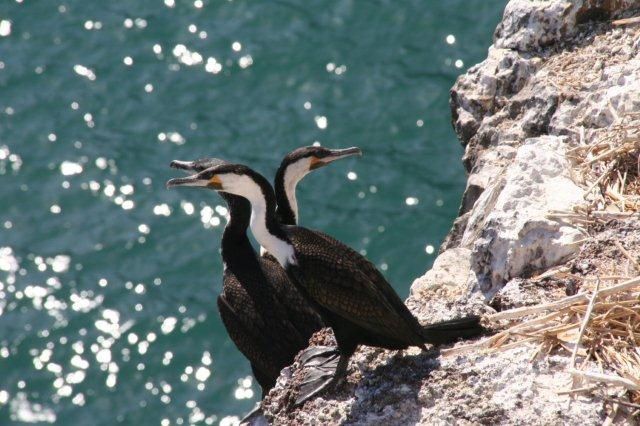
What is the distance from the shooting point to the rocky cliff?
4109 millimetres

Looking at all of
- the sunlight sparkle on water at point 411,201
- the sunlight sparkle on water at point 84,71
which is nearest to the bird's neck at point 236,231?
the sunlight sparkle on water at point 411,201

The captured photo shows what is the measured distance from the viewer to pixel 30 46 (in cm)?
1210

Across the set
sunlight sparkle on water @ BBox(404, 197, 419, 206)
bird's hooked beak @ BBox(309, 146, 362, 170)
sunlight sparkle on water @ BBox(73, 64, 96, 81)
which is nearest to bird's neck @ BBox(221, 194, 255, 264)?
bird's hooked beak @ BBox(309, 146, 362, 170)

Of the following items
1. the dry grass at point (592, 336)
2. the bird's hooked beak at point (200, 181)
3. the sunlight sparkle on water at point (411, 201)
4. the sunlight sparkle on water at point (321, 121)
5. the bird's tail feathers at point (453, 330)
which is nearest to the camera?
the dry grass at point (592, 336)

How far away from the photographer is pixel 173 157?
35.9 ft

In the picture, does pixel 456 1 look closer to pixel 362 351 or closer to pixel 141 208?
pixel 141 208

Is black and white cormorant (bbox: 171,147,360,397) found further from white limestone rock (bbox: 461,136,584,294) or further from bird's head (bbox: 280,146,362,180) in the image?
white limestone rock (bbox: 461,136,584,294)

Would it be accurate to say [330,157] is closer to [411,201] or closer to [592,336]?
[592,336]

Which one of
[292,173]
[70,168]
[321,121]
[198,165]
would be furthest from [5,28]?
[292,173]

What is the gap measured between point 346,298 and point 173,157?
643cm

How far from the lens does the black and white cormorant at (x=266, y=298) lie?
19.3 feet

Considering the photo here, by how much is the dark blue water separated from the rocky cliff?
3.75 m

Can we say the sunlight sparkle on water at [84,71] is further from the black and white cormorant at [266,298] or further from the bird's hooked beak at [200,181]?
the bird's hooked beak at [200,181]

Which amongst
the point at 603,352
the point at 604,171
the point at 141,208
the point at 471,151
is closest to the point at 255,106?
the point at 141,208
